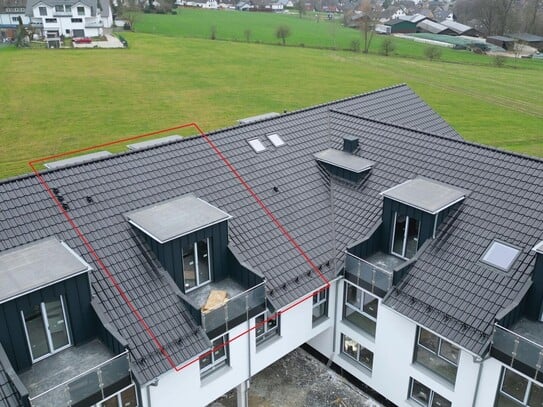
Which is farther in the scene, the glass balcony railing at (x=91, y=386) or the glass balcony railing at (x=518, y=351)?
the glass balcony railing at (x=518, y=351)

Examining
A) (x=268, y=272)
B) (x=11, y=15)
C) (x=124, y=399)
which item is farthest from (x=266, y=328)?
(x=11, y=15)

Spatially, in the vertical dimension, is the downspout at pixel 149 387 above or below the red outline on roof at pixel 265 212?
below

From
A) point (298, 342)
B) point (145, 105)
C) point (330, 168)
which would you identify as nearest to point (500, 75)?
point (145, 105)

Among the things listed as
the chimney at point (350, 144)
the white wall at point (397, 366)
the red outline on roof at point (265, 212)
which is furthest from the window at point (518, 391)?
the chimney at point (350, 144)

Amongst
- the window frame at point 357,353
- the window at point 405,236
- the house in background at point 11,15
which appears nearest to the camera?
the window at point 405,236

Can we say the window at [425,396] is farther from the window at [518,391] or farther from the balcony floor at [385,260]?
the balcony floor at [385,260]

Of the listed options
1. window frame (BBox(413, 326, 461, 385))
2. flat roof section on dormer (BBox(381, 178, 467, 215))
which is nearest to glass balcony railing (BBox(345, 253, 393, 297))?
window frame (BBox(413, 326, 461, 385))
